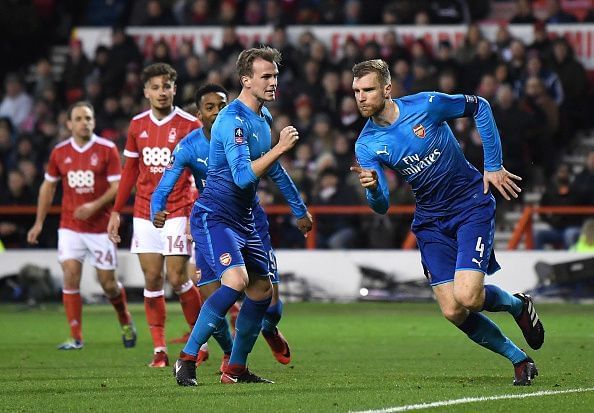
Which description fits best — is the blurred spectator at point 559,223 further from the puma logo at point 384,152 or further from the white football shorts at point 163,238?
the puma logo at point 384,152

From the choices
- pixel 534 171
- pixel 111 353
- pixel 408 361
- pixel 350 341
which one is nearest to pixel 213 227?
pixel 408 361

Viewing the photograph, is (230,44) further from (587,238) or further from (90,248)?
(90,248)

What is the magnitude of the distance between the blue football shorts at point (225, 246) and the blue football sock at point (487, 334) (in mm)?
1446

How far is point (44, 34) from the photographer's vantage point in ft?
85.2

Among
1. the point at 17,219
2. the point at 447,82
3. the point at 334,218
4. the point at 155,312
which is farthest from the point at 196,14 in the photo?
the point at 155,312

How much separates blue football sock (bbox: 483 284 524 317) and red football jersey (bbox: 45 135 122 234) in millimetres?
5140

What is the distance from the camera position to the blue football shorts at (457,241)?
9.20 metres

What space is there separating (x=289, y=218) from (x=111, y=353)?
7.37 m

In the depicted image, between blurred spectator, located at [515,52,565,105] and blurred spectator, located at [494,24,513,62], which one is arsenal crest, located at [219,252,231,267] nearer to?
blurred spectator, located at [515,52,565,105]

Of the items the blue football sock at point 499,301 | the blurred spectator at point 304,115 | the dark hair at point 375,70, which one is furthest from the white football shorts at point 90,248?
the blurred spectator at point 304,115

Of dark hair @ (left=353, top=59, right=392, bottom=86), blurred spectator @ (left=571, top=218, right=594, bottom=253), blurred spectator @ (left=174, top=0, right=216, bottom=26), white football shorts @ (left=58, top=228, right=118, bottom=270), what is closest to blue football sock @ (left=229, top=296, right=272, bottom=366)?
dark hair @ (left=353, top=59, right=392, bottom=86)

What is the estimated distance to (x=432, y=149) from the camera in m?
9.39

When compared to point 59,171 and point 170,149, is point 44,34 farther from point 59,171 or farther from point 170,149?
point 170,149

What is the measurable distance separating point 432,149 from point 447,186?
280mm
